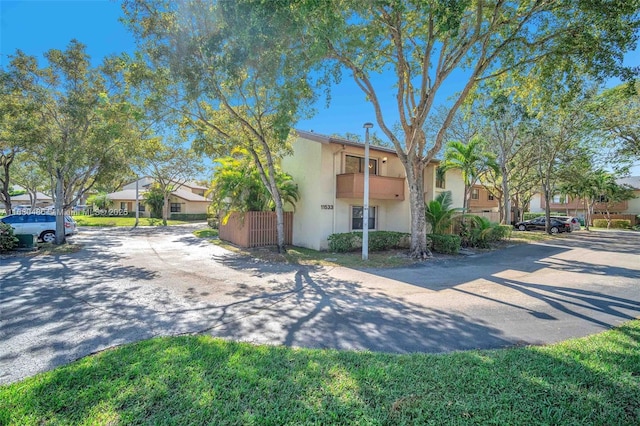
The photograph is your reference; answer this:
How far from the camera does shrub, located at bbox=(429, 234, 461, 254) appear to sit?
45.0 ft

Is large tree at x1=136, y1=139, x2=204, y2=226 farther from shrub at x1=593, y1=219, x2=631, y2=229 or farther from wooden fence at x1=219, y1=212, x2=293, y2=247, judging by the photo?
shrub at x1=593, y1=219, x2=631, y2=229

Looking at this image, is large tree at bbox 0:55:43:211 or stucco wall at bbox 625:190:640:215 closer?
large tree at bbox 0:55:43:211

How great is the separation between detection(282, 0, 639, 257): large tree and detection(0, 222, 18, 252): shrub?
1389 cm

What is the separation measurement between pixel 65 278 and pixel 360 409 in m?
9.46

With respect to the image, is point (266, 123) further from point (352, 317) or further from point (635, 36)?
point (635, 36)

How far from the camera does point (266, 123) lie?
13414 mm

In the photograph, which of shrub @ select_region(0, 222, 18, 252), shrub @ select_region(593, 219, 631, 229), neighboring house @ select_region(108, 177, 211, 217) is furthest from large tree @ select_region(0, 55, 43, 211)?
shrub @ select_region(593, 219, 631, 229)

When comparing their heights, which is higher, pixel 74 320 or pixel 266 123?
pixel 266 123

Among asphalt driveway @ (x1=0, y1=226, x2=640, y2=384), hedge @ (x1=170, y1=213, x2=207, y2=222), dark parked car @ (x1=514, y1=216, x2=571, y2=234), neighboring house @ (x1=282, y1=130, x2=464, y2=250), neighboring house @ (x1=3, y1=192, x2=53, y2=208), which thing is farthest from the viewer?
neighboring house @ (x1=3, y1=192, x2=53, y2=208)

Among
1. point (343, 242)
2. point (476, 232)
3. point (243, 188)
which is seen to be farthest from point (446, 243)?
point (243, 188)

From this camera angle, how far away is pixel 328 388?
3.18 m

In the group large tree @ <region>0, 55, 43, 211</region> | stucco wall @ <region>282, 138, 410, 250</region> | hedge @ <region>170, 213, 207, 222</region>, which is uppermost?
large tree @ <region>0, 55, 43, 211</region>

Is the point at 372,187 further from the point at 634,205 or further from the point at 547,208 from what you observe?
the point at 634,205

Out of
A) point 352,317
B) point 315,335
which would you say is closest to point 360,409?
point 315,335
